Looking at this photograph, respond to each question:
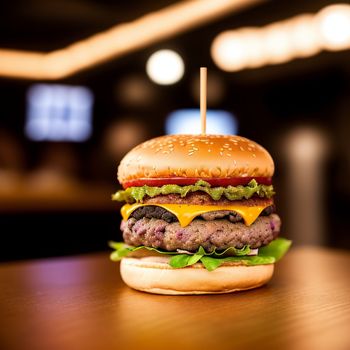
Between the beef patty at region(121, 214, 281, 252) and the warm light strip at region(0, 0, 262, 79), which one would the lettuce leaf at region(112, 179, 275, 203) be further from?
the warm light strip at region(0, 0, 262, 79)

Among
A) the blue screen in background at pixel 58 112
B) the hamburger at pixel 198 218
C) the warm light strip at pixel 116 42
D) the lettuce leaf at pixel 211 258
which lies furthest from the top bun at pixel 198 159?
the blue screen in background at pixel 58 112

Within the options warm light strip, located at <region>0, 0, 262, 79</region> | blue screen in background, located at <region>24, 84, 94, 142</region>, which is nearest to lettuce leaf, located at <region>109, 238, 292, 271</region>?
warm light strip, located at <region>0, 0, 262, 79</region>

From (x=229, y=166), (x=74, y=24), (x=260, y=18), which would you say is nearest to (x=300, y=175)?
(x=260, y=18)

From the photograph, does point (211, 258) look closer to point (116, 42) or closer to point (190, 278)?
point (190, 278)

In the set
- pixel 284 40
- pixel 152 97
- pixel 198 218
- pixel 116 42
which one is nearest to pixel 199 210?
pixel 198 218

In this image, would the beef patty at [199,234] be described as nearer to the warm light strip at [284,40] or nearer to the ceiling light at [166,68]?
the warm light strip at [284,40]

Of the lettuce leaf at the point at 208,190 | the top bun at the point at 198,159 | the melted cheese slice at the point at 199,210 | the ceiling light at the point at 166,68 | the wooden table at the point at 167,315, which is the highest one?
the ceiling light at the point at 166,68

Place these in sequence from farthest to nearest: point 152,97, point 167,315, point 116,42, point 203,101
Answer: point 152,97
point 116,42
point 203,101
point 167,315

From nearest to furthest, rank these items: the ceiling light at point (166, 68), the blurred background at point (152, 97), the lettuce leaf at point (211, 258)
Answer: the lettuce leaf at point (211, 258) < the blurred background at point (152, 97) < the ceiling light at point (166, 68)
